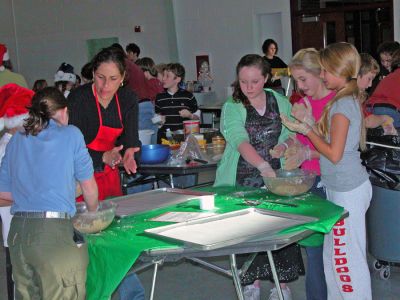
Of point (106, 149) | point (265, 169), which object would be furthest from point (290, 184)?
point (106, 149)

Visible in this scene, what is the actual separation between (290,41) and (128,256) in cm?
855

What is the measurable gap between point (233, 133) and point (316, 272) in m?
0.80

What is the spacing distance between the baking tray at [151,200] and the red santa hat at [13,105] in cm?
63

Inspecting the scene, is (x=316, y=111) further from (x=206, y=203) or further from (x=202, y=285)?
(x=202, y=285)

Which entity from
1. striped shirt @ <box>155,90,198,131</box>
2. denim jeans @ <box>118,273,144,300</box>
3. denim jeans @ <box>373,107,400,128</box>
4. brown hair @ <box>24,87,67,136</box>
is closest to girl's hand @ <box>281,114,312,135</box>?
brown hair @ <box>24,87,67,136</box>

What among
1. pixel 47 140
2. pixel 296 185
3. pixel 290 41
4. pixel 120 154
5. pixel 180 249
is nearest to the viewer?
pixel 180 249

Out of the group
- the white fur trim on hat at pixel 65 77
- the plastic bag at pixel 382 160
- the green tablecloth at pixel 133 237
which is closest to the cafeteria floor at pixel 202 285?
the plastic bag at pixel 382 160

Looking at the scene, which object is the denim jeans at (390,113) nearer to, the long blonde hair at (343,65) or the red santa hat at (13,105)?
the long blonde hair at (343,65)

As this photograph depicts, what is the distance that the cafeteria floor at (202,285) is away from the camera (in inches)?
158

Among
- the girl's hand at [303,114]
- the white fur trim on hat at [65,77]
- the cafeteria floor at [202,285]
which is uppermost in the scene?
the white fur trim on hat at [65,77]

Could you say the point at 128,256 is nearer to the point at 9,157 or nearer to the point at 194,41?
the point at 9,157

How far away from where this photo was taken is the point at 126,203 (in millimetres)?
3146

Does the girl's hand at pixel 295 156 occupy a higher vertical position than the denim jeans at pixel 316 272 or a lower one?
higher

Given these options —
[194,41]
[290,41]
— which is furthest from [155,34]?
[290,41]
